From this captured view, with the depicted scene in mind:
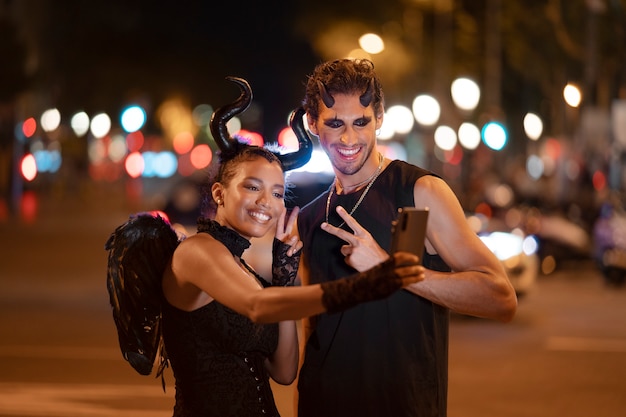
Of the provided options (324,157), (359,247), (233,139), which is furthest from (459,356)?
(359,247)

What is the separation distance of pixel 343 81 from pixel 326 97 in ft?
0.29

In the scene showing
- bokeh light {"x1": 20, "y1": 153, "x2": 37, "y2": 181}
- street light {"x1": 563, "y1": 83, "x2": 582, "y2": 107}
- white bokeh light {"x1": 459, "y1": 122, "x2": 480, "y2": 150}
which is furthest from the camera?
bokeh light {"x1": 20, "y1": 153, "x2": 37, "y2": 181}

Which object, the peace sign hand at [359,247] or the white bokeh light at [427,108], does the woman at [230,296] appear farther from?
the white bokeh light at [427,108]

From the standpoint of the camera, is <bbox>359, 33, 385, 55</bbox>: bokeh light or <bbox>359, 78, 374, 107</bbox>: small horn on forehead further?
<bbox>359, 33, 385, 55</bbox>: bokeh light

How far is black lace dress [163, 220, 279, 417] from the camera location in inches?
172

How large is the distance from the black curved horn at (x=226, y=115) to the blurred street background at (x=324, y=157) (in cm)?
15

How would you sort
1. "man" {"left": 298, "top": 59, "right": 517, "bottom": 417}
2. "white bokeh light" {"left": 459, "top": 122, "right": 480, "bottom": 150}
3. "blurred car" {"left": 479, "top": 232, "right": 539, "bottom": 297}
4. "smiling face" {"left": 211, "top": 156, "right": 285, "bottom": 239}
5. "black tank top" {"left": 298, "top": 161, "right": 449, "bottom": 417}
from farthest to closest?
"white bokeh light" {"left": 459, "top": 122, "right": 480, "bottom": 150} < "blurred car" {"left": 479, "top": 232, "right": 539, "bottom": 297} < "smiling face" {"left": 211, "top": 156, "right": 285, "bottom": 239} < "black tank top" {"left": 298, "top": 161, "right": 449, "bottom": 417} < "man" {"left": 298, "top": 59, "right": 517, "bottom": 417}

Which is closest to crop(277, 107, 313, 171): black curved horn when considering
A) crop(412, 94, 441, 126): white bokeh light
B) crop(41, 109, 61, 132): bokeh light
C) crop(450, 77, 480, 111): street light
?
crop(450, 77, 480, 111): street light

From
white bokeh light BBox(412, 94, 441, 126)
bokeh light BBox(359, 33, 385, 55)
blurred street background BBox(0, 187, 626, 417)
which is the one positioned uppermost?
bokeh light BBox(359, 33, 385, 55)

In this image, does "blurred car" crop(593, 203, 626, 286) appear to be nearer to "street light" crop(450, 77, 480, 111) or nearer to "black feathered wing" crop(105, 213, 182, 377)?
"street light" crop(450, 77, 480, 111)

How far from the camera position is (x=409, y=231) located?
363 cm

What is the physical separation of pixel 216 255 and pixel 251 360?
0.49 m

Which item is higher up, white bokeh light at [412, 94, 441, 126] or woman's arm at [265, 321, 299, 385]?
white bokeh light at [412, 94, 441, 126]

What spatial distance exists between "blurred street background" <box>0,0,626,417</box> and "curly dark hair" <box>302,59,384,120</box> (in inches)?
12.0
